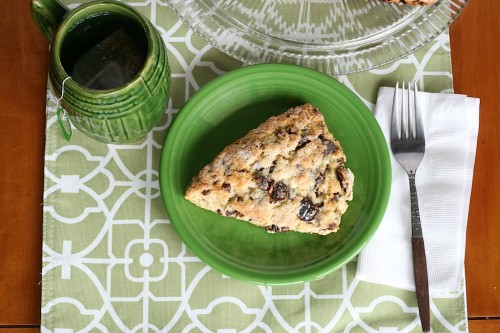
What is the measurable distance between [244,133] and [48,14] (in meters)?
0.36

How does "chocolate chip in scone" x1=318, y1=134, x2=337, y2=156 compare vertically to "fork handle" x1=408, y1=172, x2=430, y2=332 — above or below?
above

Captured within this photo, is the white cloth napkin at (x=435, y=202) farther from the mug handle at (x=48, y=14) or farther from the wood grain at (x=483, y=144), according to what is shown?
the mug handle at (x=48, y=14)

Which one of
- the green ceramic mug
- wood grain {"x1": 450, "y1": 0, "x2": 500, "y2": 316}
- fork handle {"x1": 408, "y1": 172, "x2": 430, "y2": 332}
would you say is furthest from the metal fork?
the green ceramic mug

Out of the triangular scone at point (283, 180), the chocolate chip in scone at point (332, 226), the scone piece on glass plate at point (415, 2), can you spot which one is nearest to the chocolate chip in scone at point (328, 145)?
the triangular scone at point (283, 180)

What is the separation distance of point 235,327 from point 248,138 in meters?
0.31

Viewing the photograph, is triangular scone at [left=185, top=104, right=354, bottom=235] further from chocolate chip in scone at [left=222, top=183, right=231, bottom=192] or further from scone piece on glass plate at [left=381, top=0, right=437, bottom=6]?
scone piece on glass plate at [left=381, top=0, right=437, bottom=6]

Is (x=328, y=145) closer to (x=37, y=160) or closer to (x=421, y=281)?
(x=421, y=281)

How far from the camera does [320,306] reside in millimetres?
1074

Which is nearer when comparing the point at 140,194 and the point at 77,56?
the point at 77,56

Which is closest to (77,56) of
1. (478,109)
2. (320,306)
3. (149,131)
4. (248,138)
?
(149,131)

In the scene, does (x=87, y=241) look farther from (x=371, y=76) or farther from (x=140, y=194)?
(x=371, y=76)

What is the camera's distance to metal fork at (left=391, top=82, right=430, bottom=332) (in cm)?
105

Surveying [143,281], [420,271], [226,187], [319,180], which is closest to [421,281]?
[420,271]

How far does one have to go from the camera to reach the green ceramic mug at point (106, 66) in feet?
2.98
